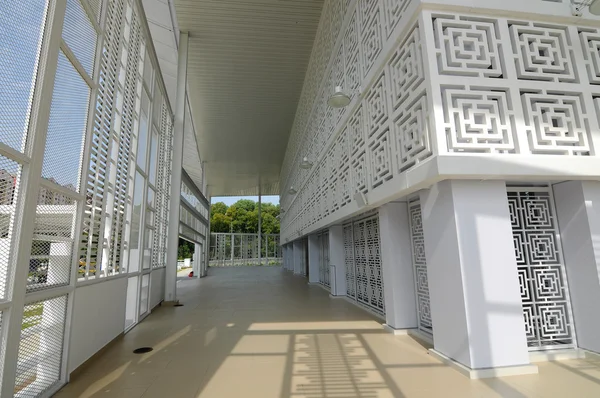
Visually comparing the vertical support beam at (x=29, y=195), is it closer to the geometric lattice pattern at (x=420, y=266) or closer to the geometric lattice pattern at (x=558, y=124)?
the geometric lattice pattern at (x=420, y=266)

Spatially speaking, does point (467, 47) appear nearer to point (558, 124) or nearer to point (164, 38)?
point (558, 124)

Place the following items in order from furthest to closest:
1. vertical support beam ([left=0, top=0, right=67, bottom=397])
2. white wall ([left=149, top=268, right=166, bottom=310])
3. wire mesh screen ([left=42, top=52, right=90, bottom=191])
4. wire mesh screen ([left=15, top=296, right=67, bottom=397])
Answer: white wall ([left=149, top=268, right=166, bottom=310]) → wire mesh screen ([left=42, top=52, right=90, bottom=191]) → wire mesh screen ([left=15, top=296, right=67, bottom=397]) → vertical support beam ([left=0, top=0, right=67, bottom=397])

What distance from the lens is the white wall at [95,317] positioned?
351cm

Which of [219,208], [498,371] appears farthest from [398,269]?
[219,208]

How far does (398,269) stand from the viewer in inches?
200

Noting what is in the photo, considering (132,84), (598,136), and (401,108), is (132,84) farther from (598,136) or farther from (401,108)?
(598,136)

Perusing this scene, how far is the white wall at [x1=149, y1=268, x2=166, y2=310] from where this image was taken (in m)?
7.38

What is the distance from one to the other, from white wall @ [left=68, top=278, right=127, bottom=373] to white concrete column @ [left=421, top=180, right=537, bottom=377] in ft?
13.6

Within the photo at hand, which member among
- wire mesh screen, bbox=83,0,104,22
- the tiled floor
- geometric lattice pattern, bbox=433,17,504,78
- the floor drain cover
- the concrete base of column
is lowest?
the tiled floor

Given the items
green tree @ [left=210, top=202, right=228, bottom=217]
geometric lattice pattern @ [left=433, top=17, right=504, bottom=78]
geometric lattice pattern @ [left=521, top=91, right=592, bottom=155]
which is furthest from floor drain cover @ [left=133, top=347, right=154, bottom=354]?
green tree @ [left=210, top=202, right=228, bottom=217]

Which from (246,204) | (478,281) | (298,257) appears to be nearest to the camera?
(478,281)

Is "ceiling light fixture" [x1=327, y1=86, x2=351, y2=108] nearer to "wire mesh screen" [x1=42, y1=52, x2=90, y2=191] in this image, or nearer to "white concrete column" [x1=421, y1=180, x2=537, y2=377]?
"white concrete column" [x1=421, y1=180, x2=537, y2=377]

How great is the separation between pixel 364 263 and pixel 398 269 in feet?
7.24

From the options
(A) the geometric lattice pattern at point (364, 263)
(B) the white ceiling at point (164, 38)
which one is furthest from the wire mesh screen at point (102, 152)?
(A) the geometric lattice pattern at point (364, 263)
